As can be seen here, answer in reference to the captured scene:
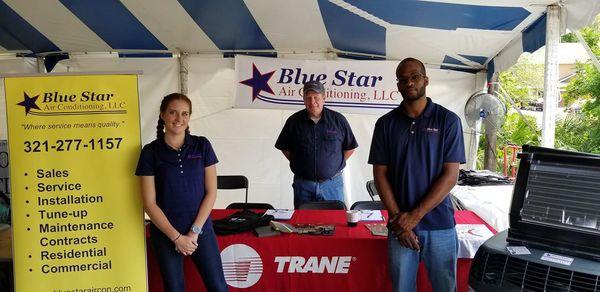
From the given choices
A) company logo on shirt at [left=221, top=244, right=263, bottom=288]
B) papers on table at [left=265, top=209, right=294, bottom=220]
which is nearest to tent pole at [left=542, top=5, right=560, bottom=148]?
papers on table at [left=265, top=209, right=294, bottom=220]

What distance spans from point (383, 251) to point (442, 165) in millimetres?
604

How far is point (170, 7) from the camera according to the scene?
3.41m

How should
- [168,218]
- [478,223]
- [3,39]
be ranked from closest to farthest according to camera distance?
[168,218] < [478,223] < [3,39]

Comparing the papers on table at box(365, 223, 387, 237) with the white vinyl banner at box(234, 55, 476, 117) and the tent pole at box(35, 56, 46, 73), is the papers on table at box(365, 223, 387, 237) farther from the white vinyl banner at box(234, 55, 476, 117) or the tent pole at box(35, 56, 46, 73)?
the tent pole at box(35, 56, 46, 73)

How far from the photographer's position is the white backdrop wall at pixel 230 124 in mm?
4562

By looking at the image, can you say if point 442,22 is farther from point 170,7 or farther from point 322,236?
point 170,7

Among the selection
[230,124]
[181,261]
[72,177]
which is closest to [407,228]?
[181,261]

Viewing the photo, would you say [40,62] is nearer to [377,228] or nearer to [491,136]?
[377,228]

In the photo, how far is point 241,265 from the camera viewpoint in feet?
7.10

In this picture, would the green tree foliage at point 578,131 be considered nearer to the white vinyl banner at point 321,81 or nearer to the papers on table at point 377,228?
the white vinyl banner at point 321,81

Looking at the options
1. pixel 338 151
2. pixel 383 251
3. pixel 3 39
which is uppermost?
pixel 3 39

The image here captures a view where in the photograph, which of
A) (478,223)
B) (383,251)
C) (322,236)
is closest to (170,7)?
(322,236)

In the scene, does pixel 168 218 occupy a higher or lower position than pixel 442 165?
lower

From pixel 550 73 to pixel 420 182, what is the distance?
1414 millimetres
